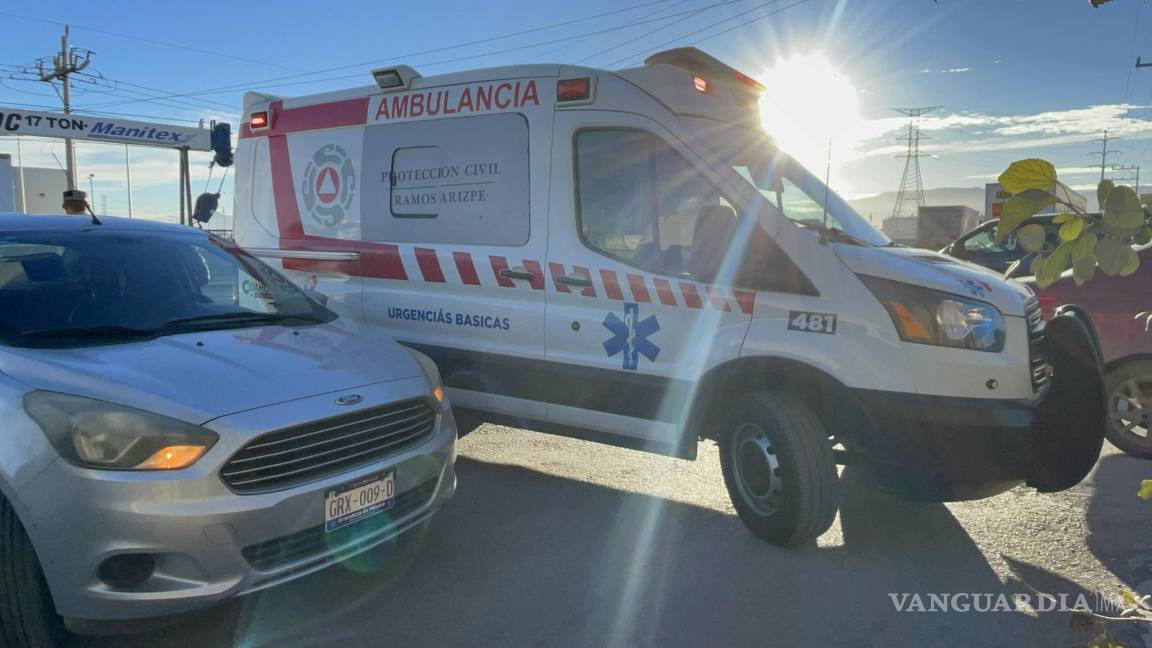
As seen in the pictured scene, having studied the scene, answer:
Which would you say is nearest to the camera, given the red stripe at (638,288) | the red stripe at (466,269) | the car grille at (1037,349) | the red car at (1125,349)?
the car grille at (1037,349)

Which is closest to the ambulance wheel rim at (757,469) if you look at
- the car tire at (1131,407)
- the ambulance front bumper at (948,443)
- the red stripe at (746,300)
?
the ambulance front bumper at (948,443)

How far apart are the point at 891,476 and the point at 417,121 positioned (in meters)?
3.35

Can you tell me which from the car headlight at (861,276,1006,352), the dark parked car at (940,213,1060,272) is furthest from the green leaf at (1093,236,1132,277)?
the dark parked car at (940,213,1060,272)

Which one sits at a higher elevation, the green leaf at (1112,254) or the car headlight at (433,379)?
the green leaf at (1112,254)

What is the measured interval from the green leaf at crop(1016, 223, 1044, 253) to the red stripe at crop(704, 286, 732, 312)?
2.21 metres

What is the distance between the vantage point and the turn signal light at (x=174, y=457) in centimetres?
254

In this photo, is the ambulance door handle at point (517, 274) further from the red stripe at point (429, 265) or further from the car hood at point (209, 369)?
the car hood at point (209, 369)

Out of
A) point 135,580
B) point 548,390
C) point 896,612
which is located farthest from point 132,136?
point 896,612

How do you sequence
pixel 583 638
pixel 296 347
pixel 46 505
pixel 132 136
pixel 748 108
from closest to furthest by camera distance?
pixel 46 505 → pixel 583 638 → pixel 296 347 → pixel 748 108 → pixel 132 136

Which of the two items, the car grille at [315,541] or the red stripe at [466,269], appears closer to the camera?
the car grille at [315,541]

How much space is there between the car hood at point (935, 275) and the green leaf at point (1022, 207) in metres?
2.07

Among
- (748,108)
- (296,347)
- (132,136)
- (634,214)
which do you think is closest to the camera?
(296,347)

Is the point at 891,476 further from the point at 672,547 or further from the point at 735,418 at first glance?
the point at 672,547

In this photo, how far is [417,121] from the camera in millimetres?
4820
